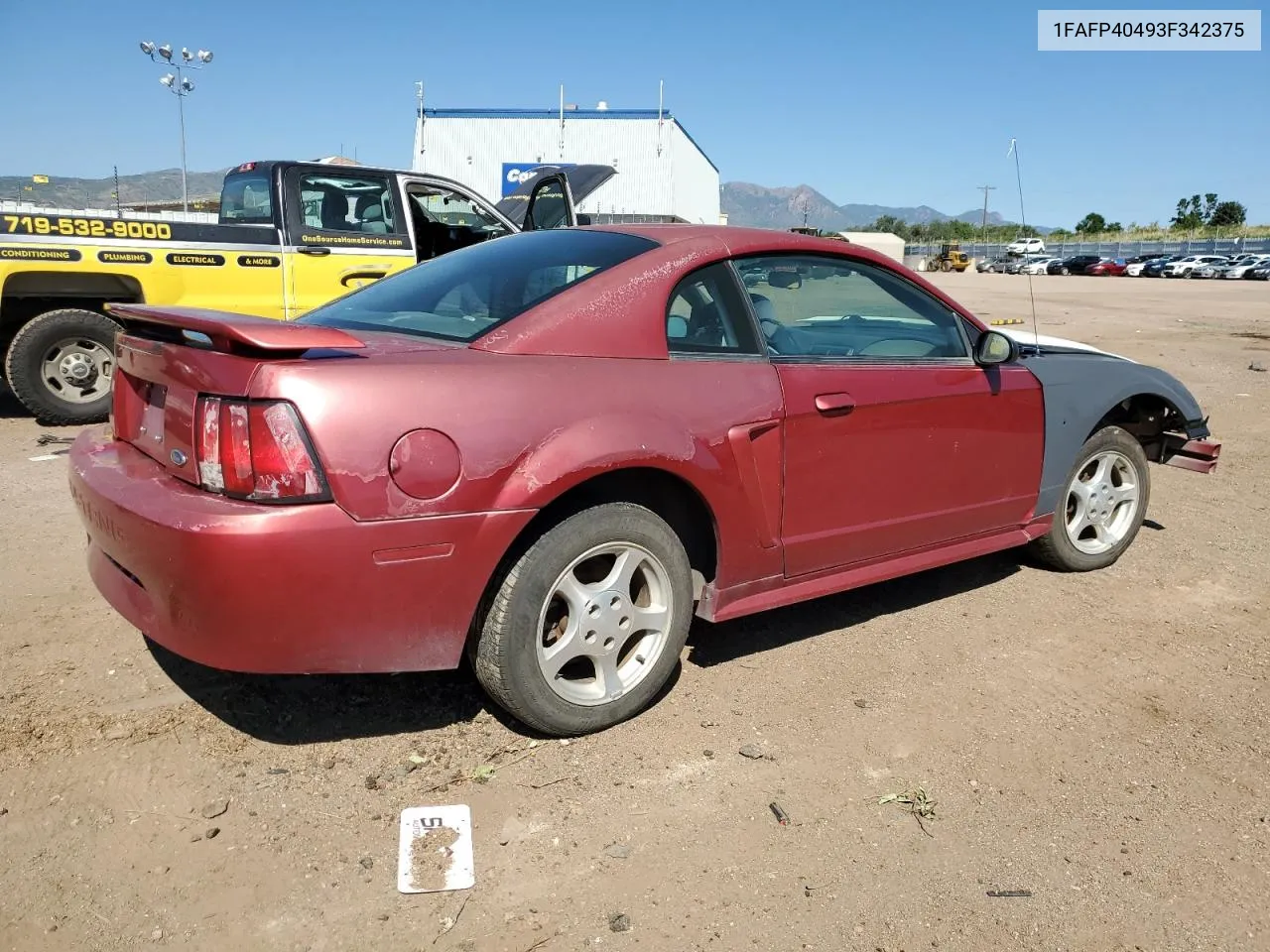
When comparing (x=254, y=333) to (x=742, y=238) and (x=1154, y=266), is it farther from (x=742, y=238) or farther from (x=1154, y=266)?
(x=1154, y=266)

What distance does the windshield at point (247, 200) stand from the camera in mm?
7875

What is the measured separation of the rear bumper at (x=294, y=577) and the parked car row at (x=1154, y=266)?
1921 inches

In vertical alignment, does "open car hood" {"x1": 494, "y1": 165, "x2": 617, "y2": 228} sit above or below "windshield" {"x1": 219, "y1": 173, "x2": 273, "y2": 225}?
above

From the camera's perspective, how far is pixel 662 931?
222 centimetres

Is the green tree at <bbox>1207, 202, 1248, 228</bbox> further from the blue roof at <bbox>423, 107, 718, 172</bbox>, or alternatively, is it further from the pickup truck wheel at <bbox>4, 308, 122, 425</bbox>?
the pickup truck wheel at <bbox>4, 308, 122, 425</bbox>

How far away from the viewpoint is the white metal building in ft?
151

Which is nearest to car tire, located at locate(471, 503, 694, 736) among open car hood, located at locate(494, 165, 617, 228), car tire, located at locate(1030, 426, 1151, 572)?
car tire, located at locate(1030, 426, 1151, 572)

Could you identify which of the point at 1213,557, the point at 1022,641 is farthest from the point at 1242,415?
the point at 1022,641

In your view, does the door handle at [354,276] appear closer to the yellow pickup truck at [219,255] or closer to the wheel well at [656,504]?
the yellow pickup truck at [219,255]

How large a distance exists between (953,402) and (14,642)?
3.59 m

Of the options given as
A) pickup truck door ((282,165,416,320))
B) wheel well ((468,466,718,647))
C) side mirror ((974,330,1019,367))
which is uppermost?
pickup truck door ((282,165,416,320))

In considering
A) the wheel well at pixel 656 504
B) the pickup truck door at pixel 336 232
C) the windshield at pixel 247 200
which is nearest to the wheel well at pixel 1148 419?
the wheel well at pixel 656 504

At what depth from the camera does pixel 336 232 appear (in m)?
7.98

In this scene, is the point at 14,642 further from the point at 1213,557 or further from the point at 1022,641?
the point at 1213,557
